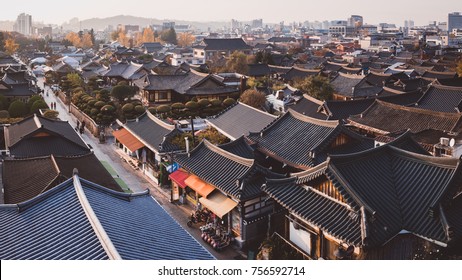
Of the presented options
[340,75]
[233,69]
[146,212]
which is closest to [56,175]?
[146,212]

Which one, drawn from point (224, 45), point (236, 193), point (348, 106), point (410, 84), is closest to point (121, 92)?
point (348, 106)

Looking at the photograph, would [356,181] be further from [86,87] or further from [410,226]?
[86,87]

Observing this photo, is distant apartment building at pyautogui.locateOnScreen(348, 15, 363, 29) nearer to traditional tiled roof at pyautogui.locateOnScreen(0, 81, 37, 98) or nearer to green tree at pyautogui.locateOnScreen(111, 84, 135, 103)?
green tree at pyautogui.locateOnScreen(111, 84, 135, 103)

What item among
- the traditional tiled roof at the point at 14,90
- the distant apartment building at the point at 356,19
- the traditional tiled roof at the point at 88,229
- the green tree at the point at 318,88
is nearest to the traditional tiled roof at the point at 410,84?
the green tree at the point at 318,88

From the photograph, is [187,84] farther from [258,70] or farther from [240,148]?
[240,148]

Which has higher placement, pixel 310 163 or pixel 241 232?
pixel 310 163

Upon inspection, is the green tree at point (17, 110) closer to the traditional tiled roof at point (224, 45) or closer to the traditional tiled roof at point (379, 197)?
the traditional tiled roof at point (379, 197)

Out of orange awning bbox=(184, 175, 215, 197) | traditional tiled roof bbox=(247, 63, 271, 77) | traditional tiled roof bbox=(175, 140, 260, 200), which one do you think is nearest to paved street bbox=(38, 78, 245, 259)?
orange awning bbox=(184, 175, 215, 197)
